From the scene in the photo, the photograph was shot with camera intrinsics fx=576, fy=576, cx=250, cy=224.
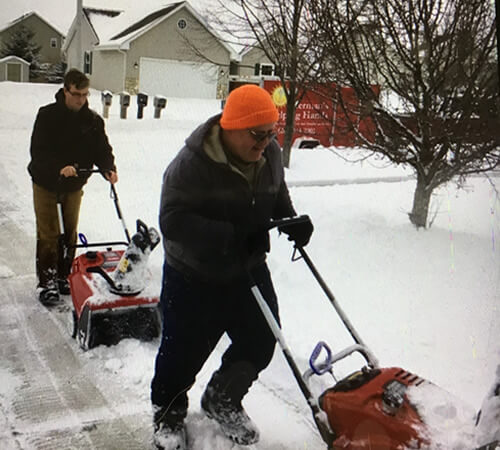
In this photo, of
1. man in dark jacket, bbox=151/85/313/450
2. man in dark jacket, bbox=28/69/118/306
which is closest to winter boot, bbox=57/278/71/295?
man in dark jacket, bbox=28/69/118/306

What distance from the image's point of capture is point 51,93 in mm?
16000

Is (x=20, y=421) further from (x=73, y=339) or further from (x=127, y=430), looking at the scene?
(x=73, y=339)

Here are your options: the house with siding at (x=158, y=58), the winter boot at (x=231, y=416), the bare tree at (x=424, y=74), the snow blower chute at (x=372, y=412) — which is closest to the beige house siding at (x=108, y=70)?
the house with siding at (x=158, y=58)

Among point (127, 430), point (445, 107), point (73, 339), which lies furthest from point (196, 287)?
point (445, 107)

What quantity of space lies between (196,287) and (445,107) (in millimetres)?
3529

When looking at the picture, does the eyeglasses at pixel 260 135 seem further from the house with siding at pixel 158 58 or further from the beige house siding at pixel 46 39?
the beige house siding at pixel 46 39

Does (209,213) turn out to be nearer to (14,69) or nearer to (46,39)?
(14,69)

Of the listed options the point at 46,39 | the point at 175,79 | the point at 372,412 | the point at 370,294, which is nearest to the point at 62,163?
the point at 370,294

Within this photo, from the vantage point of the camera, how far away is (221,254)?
8.61 feet

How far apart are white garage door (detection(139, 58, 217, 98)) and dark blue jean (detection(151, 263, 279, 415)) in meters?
19.5

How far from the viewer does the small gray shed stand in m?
22.3

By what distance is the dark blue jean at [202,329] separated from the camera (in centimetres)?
275

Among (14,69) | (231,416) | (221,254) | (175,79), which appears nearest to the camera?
(221,254)

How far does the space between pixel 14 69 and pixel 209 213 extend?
74.9ft
